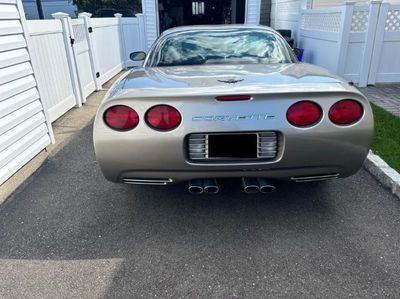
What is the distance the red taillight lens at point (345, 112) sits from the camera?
2.31 m

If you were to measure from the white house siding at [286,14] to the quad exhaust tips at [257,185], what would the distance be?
9.04 metres

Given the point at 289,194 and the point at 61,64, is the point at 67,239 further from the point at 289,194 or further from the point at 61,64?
the point at 61,64

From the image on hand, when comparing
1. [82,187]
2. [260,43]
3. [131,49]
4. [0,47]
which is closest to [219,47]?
[260,43]

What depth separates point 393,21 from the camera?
266 inches

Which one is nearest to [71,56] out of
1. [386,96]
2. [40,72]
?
[40,72]

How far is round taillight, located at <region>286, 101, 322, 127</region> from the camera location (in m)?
2.28

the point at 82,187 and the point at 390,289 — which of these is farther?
the point at 82,187

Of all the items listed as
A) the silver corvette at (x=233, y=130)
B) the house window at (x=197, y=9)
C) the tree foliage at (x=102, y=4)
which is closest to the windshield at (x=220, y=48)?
the silver corvette at (x=233, y=130)

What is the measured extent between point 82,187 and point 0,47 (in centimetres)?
170

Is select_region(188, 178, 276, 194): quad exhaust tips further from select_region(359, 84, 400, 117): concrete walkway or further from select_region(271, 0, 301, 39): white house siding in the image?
select_region(271, 0, 301, 39): white house siding

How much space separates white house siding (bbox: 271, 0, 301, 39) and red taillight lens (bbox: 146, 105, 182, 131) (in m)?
9.25

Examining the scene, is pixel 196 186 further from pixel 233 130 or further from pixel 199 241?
pixel 233 130

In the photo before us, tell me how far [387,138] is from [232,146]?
2.75 m

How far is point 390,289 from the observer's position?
2020mm
